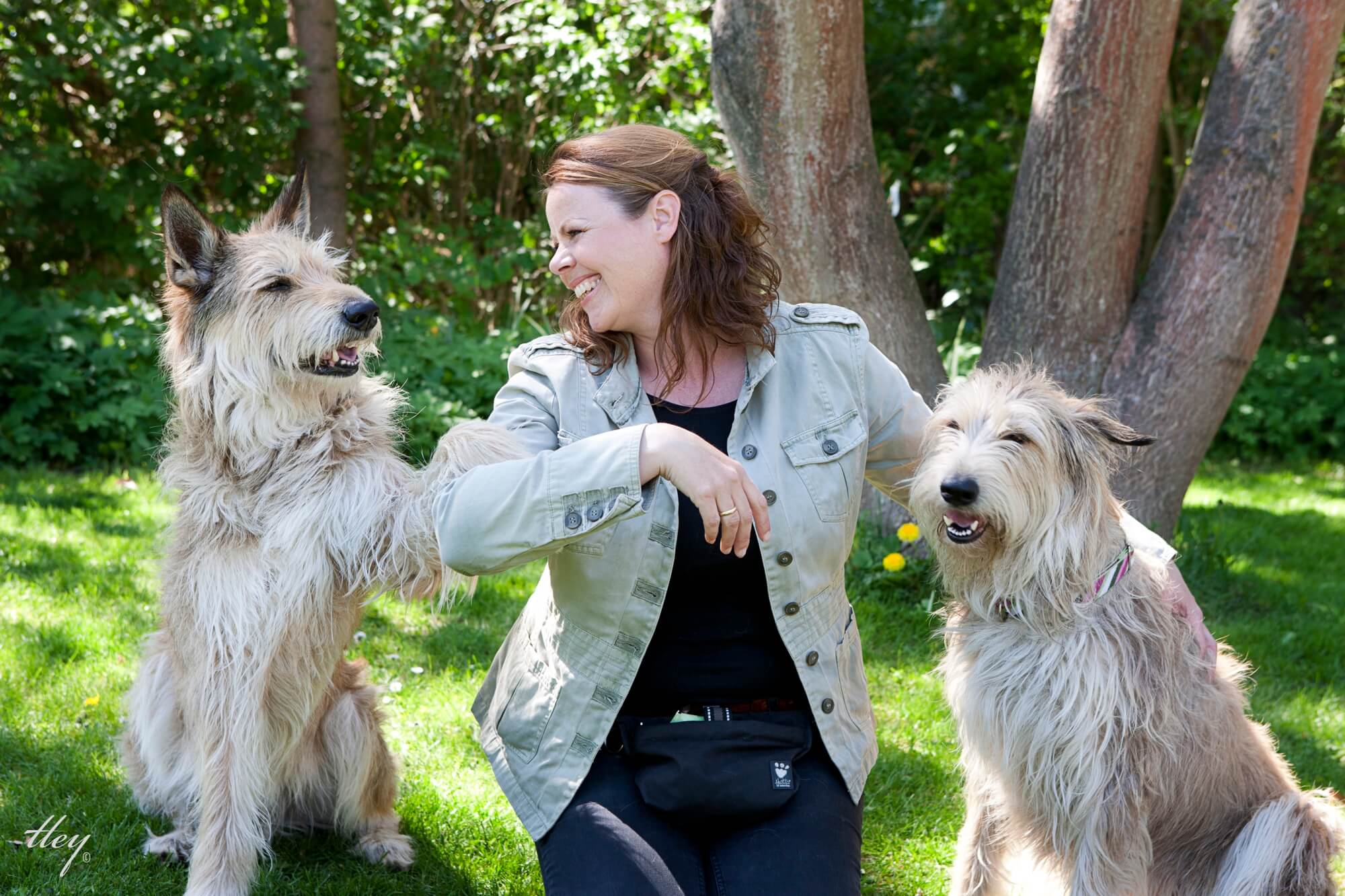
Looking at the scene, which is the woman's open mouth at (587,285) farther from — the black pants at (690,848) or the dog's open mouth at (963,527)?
the black pants at (690,848)

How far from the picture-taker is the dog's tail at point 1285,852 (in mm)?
2631

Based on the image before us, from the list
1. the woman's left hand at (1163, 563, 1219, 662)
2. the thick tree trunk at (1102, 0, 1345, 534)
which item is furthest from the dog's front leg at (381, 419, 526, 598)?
the thick tree trunk at (1102, 0, 1345, 534)

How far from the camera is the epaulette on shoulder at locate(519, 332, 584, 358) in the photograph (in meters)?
2.85

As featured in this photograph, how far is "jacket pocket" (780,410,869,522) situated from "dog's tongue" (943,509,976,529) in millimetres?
220

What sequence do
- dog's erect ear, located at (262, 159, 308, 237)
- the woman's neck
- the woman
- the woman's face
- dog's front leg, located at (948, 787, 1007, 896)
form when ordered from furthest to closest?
1. dog's erect ear, located at (262, 159, 308, 237)
2. dog's front leg, located at (948, 787, 1007, 896)
3. the woman's neck
4. the woman's face
5. the woman

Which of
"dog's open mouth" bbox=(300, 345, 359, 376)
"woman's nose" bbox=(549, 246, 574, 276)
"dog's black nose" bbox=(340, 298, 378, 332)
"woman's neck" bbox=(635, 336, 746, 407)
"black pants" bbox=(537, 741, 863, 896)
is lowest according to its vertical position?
"black pants" bbox=(537, 741, 863, 896)

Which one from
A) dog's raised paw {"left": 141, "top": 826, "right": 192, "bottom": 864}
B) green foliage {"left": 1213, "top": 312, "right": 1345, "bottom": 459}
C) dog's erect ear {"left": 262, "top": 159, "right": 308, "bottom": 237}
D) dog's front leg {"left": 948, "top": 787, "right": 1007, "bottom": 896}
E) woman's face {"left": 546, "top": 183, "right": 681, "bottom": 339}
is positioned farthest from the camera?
green foliage {"left": 1213, "top": 312, "right": 1345, "bottom": 459}

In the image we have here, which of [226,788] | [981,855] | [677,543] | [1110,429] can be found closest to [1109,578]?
[1110,429]

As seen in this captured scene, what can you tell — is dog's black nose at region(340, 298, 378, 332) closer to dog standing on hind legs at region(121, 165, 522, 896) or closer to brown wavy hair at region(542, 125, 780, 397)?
dog standing on hind legs at region(121, 165, 522, 896)

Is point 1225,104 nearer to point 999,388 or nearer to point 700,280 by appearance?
point 999,388

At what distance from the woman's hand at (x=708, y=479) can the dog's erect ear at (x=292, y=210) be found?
54.7 inches

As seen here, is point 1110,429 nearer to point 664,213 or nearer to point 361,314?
point 664,213

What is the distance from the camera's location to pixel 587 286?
2.75m

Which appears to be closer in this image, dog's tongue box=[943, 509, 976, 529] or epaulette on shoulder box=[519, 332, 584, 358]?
dog's tongue box=[943, 509, 976, 529]
